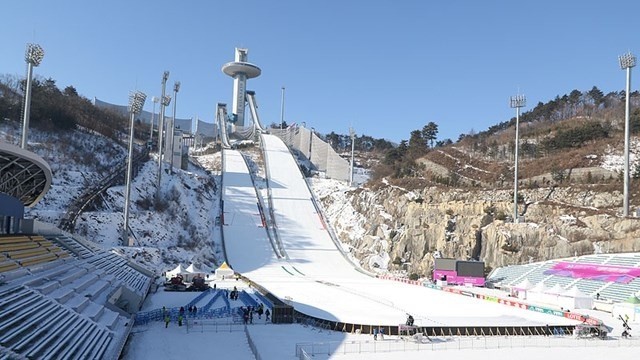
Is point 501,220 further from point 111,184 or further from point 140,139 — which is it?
point 140,139

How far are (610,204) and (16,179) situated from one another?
39051mm

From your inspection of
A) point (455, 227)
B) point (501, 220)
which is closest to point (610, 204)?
point (501, 220)

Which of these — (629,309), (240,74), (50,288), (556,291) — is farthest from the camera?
(240,74)

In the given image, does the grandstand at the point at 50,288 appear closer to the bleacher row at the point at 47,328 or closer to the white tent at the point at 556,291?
the bleacher row at the point at 47,328

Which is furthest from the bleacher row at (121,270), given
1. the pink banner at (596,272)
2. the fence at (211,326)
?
the pink banner at (596,272)

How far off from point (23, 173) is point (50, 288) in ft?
28.3

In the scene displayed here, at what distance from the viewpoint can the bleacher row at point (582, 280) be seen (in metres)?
28.1

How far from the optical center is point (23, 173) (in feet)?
71.5

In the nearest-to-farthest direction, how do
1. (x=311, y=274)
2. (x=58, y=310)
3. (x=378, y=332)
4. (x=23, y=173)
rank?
(x=58, y=310) → (x=378, y=332) → (x=23, y=173) → (x=311, y=274)

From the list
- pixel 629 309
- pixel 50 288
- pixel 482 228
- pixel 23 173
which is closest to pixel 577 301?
pixel 629 309

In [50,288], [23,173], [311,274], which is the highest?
[23,173]

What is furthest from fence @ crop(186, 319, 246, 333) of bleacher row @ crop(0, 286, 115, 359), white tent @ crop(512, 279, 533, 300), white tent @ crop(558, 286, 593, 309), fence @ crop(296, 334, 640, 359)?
white tent @ crop(512, 279, 533, 300)

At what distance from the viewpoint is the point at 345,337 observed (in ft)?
57.1

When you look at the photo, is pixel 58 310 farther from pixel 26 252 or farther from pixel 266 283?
pixel 266 283
